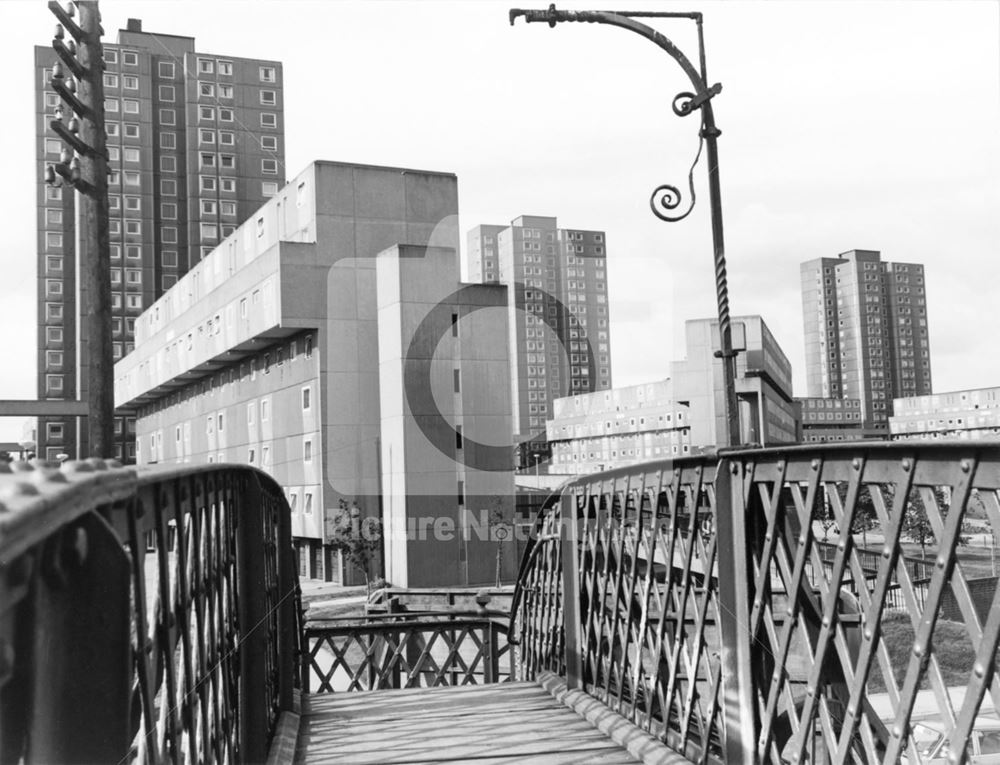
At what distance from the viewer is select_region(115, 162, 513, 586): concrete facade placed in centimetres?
3584

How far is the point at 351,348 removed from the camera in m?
38.3

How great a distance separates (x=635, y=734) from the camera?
5.07m

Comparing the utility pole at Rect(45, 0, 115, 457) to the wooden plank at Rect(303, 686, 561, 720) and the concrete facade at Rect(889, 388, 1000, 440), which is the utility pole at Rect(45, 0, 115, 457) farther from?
the concrete facade at Rect(889, 388, 1000, 440)

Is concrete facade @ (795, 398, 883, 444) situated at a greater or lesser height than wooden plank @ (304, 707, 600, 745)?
greater

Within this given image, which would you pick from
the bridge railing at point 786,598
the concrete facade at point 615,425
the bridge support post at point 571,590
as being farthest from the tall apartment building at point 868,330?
the bridge railing at point 786,598

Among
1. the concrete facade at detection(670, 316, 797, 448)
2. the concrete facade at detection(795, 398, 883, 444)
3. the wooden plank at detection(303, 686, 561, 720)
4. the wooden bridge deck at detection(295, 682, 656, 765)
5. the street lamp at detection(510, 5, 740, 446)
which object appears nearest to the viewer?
the wooden bridge deck at detection(295, 682, 656, 765)

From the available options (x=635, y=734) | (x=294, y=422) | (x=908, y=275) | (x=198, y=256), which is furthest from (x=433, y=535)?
(x=908, y=275)

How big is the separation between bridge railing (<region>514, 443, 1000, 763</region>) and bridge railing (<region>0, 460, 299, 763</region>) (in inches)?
72.8

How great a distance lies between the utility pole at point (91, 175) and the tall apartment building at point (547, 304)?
17956 millimetres

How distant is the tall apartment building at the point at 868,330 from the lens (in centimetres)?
14100

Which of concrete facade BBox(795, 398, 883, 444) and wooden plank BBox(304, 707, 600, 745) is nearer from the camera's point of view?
wooden plank BBox(304, 707, 600, 745)

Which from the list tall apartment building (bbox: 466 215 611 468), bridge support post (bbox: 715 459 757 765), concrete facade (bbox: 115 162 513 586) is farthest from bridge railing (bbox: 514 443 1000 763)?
concrete facade (bbox: 115 162 513 586)

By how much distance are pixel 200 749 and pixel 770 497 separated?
2.30 metres

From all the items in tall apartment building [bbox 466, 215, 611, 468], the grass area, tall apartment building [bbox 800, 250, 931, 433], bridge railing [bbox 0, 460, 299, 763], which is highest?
tall apartment building [bbox 800, 250, 931, 433]
